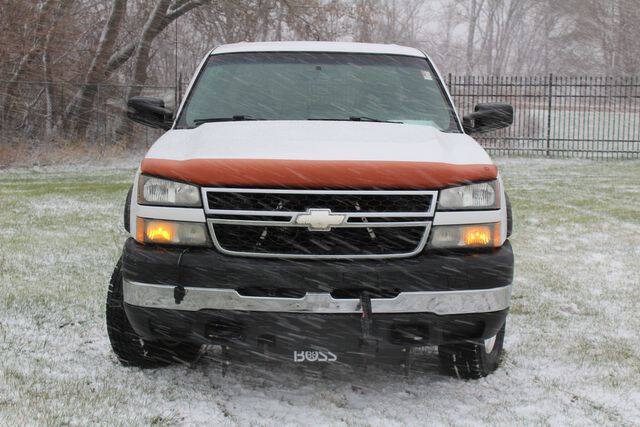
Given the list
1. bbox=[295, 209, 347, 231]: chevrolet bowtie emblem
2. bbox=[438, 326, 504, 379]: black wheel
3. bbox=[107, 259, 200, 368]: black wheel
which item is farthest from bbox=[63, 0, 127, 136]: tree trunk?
bbox=[295, 209, 347, 231]: chevrolet bowtie emblem

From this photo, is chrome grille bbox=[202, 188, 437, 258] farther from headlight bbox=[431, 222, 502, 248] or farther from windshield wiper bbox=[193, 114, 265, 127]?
windshield wiper bbox=[193, 114, 265, 127]

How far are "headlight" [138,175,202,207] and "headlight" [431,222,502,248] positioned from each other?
40.6 inches

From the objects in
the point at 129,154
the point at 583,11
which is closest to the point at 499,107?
the point at 129,154

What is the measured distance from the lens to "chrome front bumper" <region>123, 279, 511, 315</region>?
323 cm

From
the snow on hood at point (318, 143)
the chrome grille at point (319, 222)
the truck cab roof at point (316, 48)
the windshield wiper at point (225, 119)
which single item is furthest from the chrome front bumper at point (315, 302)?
the truck cab roof at point (316, 48)

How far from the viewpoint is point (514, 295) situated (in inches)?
237

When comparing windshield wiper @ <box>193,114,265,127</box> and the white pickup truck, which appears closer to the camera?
the white pickup truck

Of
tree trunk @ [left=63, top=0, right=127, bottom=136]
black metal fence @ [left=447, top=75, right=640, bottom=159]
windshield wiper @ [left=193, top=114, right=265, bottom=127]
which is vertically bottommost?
black metal fence @ [left=447, top=75, right=640, bottom=159]

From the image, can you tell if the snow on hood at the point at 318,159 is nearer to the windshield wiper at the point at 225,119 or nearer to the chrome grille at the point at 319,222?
the chrome grille at the point at 319,222

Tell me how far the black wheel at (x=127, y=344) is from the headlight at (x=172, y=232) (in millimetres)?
637

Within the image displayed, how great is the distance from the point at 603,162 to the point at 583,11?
38913 millimetres

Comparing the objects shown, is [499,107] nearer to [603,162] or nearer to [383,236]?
[383,236]

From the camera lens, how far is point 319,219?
3.23m

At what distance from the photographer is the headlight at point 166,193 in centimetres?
336
